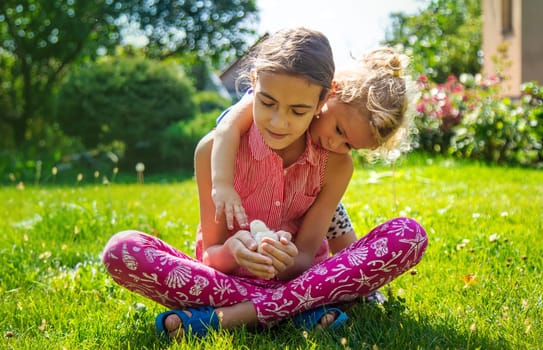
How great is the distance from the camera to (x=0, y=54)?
41.9 ft

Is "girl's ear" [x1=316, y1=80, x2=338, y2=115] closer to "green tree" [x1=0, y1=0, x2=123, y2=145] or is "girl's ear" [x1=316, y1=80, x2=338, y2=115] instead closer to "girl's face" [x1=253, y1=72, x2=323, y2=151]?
"girl's face" [x1=253, y1=72, x2=323, y2=151]

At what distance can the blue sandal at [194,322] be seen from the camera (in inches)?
80.2

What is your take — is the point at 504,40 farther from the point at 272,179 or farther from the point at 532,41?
the point at 272,179

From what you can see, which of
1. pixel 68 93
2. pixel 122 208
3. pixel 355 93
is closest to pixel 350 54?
pixel 355 93

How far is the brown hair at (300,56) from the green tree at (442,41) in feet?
25.9

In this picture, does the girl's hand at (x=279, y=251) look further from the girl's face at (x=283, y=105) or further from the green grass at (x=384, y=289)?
the girl's face at (x=283, y=105)

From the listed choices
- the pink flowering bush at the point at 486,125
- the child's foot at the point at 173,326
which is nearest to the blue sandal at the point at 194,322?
the child's foot at the point at 173,326

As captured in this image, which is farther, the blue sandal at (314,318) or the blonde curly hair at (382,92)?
the blonde curly hair at (382,92)

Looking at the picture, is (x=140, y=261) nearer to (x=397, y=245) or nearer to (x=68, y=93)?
(x=397, y=245)

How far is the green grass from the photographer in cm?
197

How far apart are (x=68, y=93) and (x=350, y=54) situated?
8.29 metres

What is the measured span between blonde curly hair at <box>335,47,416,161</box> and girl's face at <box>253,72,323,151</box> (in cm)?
15

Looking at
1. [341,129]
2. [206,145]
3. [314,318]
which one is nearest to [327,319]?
[314,318]

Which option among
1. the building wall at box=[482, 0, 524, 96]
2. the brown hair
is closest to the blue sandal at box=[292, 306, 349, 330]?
the brown hair
